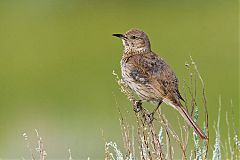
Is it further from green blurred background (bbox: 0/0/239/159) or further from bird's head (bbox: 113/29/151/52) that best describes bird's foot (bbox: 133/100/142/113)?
green blurred background (bbox: 0/0/239/159)

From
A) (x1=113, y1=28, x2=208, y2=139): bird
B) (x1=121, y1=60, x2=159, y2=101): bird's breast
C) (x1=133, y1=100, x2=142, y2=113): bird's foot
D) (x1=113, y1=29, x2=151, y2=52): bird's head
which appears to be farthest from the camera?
(x1=113, y1=29, x2=151, y2=52): bird's head

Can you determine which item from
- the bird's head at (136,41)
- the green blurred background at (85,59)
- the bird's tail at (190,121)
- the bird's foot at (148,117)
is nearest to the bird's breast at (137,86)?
the bird's tail at (190,121)

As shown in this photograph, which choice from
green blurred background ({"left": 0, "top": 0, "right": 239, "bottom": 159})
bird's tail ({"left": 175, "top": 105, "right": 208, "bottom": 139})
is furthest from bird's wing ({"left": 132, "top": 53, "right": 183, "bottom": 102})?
green blurred background ({"left": 0, "top": 0, "right": 239, "bottom": 159})

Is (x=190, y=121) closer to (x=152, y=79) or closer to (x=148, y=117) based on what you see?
(x=148, y=117)

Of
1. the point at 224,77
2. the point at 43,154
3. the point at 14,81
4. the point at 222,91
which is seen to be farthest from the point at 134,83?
the point at 14,81

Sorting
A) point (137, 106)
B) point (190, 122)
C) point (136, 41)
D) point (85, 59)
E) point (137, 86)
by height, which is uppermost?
point (85, 59)

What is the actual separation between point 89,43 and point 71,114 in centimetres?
727

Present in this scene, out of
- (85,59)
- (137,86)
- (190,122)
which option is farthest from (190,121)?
(85,59)

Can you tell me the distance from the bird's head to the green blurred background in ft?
12.1

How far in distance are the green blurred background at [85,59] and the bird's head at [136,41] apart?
3679mm

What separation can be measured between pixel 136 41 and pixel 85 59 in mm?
13041

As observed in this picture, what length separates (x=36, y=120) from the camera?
16.8m

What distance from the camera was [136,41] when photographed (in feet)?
32.6

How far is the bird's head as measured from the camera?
9906 mm
